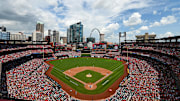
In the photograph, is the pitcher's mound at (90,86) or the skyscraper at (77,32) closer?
the pitcher's mound at (90,86)

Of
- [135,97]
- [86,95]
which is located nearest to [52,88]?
[86,95]

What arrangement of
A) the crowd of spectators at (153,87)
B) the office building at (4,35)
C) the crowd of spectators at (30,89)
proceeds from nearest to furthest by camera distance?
the crowd of spectators at (153,87) → the crowd of spectators at (30,89) → the office building at (4,35)

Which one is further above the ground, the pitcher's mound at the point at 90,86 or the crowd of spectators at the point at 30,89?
the crowd of spectators at the point at 30,89

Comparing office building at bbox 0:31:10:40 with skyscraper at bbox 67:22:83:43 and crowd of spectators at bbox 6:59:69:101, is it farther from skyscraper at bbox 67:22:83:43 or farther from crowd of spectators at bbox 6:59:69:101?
crowd of spectators at bbox 6:59:69:101

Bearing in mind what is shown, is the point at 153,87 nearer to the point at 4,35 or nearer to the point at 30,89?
the point at 30,89

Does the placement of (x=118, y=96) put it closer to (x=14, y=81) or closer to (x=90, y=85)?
(x=90, y=85)

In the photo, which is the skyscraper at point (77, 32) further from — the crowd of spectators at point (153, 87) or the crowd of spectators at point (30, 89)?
the crowd of spectators at point (153, 87)

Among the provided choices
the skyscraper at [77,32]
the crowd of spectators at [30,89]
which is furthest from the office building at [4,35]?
the crowd of spectators at [30,89]

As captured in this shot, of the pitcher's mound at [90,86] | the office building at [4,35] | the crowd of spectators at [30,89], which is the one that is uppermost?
the office building at [4,35]

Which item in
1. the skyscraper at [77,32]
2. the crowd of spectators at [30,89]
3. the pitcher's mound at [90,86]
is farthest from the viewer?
the skyscraper at [77,32]

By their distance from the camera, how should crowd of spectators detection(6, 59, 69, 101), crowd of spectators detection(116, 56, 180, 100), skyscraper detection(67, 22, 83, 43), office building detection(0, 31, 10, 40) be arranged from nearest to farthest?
1. crowd of spectators detection(116, 56, 180, 100)
2. crowd of spectators detection(6, 59, 69, 101)
3. office building detection(0, 31, 10, 40)
4. skyscraper detection(67, 22, 83, 43)

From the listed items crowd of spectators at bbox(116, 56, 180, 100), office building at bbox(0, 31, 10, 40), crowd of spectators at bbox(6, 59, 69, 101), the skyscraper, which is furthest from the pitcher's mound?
office building at bbox(0, 31, 10, 40)
